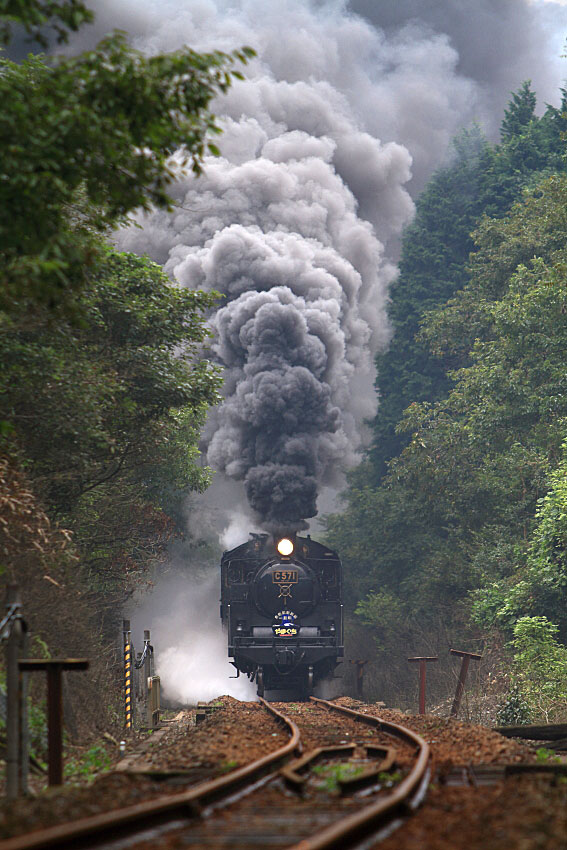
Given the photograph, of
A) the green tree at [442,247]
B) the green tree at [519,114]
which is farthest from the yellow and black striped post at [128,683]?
the green tree at [519,114]

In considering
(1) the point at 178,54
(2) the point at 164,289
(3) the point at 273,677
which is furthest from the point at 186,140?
(3) the point at 273,677

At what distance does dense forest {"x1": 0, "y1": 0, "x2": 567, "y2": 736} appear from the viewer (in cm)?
766

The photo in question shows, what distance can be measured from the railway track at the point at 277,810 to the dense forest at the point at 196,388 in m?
4.15

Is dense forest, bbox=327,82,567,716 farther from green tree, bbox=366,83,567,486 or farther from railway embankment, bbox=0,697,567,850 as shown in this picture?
railway embankment, bbox=0,697,567,850

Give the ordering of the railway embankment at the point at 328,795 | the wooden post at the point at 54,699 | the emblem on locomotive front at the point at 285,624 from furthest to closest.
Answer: the emblem on locomotive front at the point at 285,624 < the wooden post at the point at 54,699 < the railway embankment at the point at 328,795

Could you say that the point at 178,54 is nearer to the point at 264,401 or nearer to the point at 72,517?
the point at 72,517

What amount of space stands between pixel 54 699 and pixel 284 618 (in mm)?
14359

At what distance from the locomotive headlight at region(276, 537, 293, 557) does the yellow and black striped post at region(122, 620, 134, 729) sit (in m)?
7.72

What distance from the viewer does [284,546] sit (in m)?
21.9

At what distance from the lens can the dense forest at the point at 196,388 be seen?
7.66 metres

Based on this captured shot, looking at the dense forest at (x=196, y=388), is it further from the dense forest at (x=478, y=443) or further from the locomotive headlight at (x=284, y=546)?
the locomotive headlight at (x=284, y=546)

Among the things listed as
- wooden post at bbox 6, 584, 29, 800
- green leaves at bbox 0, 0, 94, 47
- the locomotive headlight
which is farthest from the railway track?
the locomotive headlight

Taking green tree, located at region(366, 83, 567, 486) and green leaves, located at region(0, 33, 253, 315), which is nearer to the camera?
green leaves, located at region(0, 33, 253, 315)

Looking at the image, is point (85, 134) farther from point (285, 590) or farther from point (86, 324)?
point (285, 590)
